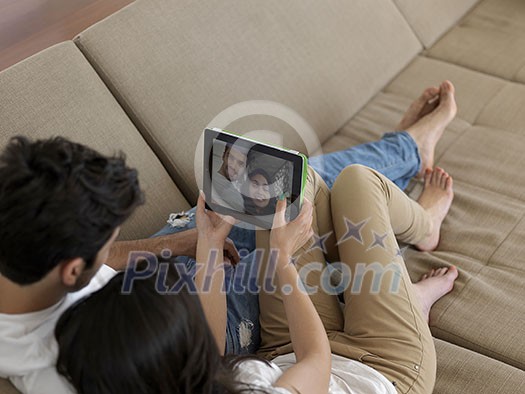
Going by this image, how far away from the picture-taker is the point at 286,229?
1.25m

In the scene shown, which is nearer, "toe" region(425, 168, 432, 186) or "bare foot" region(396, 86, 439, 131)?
"toe" region(425, 168, 432, 186)

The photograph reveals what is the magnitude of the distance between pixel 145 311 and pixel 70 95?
2.50 ft

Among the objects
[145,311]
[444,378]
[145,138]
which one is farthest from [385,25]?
[145,311]

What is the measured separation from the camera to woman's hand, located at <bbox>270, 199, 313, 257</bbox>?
48.8 inches

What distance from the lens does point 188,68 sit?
1.62m

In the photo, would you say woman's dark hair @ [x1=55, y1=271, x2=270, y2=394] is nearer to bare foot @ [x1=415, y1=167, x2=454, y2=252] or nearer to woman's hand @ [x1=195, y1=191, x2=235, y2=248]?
woman's hand @ [x1=195, y1=191, x2=235, y2=248]

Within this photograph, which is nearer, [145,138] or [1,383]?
[1,383]

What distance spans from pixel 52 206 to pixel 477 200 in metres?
1.10

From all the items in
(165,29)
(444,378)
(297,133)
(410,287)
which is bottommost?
(444,378)

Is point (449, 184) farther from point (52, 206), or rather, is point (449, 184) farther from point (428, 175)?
point (52, 206)

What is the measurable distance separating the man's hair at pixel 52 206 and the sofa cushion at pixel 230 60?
2.20 ft

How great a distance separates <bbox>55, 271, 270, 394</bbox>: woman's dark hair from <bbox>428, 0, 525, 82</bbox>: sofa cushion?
4.73ft

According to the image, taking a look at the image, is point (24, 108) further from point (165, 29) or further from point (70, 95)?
point (165, 29)

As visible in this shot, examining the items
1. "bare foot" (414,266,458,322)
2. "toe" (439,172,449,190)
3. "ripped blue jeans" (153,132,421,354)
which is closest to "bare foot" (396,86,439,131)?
"ripped blue jeans" (153,132,421,354)
